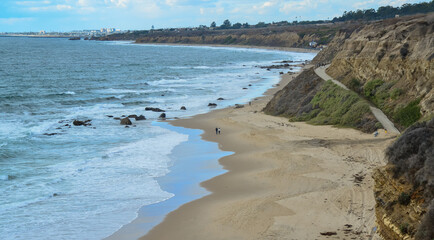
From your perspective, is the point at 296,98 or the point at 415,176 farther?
the point at 296,98

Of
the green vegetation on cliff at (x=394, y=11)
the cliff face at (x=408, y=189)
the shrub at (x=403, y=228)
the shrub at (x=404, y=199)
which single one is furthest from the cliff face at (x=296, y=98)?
the green vegetation on cliff at (x=394, y=11)

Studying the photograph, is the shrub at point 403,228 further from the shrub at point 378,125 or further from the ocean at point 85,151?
the shrub at point 378,125

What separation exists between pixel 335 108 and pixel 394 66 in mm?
5145

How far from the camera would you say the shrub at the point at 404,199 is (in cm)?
1227

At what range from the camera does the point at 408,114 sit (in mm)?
27484

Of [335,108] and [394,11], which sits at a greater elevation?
[394,11]

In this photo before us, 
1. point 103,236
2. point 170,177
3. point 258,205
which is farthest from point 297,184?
point 103,236

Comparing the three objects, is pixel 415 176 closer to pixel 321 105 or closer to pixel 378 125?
pixel 378 125

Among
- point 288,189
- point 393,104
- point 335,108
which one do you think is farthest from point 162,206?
point 335,108

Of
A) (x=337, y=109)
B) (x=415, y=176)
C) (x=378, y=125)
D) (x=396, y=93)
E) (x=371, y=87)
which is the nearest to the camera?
(x=415, y=176)

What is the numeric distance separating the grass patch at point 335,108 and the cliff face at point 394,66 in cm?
144

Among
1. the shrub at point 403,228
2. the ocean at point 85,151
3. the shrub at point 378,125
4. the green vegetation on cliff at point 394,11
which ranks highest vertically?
the green vegetation on cliff at point 394,11

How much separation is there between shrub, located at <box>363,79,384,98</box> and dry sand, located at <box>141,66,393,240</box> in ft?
16.3

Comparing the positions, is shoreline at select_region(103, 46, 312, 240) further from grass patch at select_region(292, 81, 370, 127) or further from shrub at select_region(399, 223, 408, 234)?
grass patch at select_region(292, 81, 370, 127)
